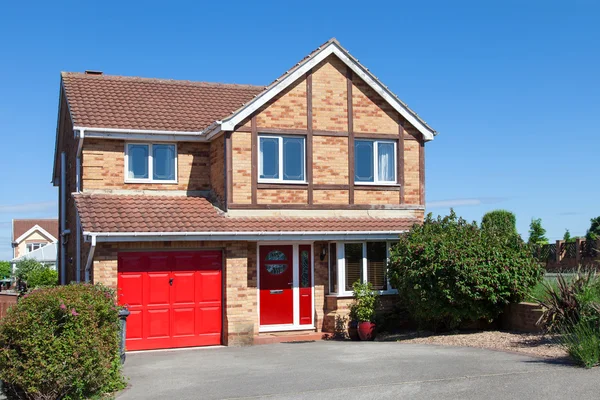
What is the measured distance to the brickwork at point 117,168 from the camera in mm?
19547

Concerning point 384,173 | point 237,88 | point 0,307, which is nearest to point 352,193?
point 384,173

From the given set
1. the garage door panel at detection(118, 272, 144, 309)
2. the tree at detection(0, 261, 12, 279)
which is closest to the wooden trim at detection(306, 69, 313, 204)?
the garage door panel at detection(118, 272, 144, 309)

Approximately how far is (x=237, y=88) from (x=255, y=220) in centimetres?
674

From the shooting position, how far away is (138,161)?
20.1 m

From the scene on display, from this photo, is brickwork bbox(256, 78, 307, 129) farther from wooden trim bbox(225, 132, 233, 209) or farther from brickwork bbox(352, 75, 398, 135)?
brickwork bbox(352, 75, 398, 135)

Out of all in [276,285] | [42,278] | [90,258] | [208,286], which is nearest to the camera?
[90,258]

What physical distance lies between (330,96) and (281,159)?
88.2 inches

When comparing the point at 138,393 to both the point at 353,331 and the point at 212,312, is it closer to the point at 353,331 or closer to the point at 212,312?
the point at 212,312

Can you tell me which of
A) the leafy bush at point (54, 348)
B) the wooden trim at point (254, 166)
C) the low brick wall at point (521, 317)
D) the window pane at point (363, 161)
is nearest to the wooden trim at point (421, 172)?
the window pane at point (363, 161)

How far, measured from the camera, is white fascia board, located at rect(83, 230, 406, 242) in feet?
55.2

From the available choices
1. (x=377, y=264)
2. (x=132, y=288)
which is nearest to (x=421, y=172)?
(x=377, y=264)

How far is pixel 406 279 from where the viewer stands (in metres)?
17.7

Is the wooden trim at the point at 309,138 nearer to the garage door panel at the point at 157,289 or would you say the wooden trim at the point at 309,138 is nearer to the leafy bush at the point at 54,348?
the garage door panel at the point at 157,289

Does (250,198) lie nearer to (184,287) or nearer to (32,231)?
(184,287)
